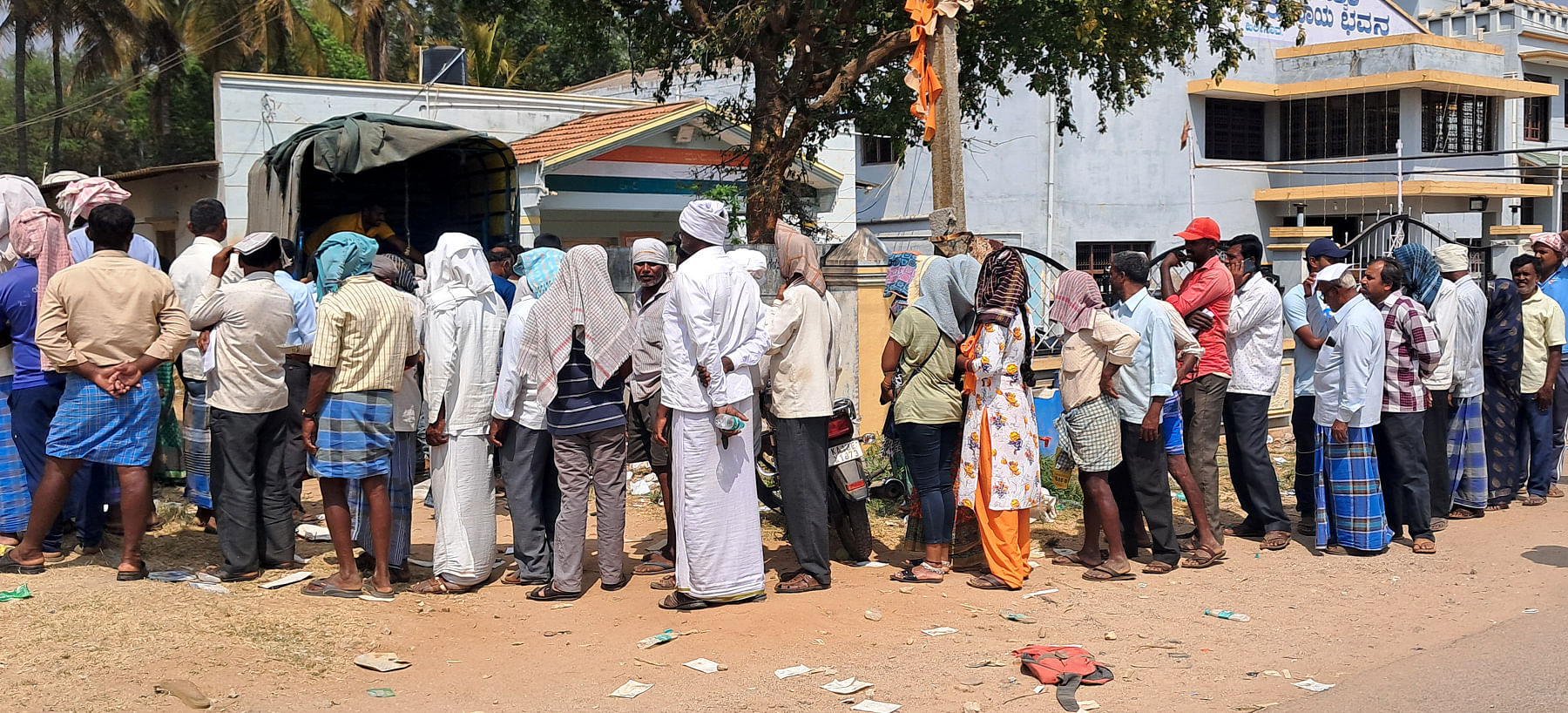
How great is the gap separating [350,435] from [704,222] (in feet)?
6.57

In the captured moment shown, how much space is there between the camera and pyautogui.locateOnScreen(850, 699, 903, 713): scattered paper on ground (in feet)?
15.4

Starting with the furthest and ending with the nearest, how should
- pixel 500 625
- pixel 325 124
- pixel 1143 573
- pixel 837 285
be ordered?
pixel 325 124, pixel 837 285, pixel 1143 573, pixel 500 625

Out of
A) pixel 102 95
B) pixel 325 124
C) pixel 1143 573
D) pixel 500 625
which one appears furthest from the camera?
pixel 102 95

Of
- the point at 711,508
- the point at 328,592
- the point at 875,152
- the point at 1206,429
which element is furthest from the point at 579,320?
the point at 875,152

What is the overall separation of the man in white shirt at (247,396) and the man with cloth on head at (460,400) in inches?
30.0

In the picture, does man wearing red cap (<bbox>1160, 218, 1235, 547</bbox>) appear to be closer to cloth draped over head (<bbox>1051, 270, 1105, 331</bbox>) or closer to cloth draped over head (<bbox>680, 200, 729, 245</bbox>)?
cloth draped over head (<bbox>1051, 270, 1105, 331</bbox>)

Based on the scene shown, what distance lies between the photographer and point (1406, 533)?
8031 millimetres

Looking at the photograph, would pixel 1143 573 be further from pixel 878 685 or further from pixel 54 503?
pixel 54 503

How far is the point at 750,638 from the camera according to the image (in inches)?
220

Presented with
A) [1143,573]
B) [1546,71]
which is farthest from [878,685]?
[1546,71]

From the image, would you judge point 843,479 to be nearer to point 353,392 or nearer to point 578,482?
point 578,482

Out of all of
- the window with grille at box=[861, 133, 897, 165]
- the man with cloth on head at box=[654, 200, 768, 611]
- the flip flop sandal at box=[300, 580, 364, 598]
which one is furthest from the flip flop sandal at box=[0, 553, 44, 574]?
the window with grille at box=[861, 133, 897, 165]

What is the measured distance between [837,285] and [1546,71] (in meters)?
30.4

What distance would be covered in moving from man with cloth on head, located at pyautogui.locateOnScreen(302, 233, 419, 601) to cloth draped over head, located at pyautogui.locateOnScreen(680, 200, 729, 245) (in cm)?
150
